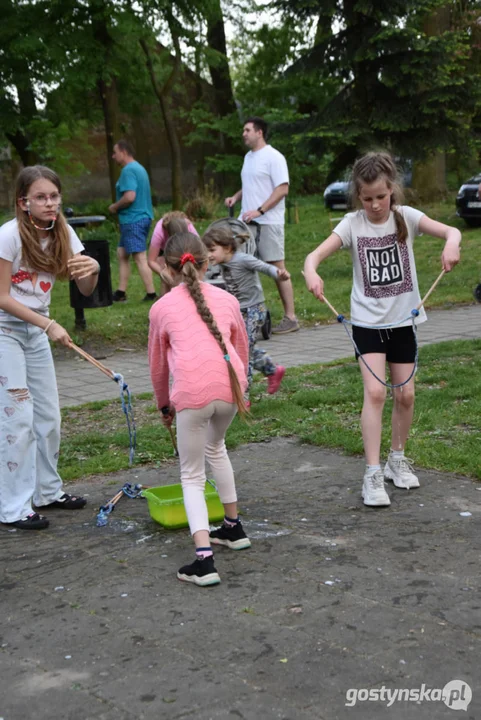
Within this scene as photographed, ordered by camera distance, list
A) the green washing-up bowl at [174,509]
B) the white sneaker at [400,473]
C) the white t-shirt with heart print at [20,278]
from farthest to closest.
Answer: the white sneaker at [400,473] → the white t-shirt with heart print at [20,278] → the green washing-up bowl at [174,509]

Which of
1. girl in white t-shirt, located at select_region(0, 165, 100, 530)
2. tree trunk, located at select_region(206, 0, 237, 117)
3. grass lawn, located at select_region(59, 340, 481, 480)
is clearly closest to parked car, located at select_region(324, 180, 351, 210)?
tree trunk, located at select_region(206, 0, 237, 117)

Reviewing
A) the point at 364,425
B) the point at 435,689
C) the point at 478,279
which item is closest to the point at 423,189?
the point at 478,279

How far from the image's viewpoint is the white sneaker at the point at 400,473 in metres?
5.13

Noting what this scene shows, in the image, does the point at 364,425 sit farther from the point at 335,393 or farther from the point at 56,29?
the point at 56,29

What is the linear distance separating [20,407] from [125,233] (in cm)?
757

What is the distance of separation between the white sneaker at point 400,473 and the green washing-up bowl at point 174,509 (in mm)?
1025

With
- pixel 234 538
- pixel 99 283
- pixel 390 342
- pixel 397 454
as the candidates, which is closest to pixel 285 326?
pixel 99 283

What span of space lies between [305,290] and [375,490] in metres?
9.06

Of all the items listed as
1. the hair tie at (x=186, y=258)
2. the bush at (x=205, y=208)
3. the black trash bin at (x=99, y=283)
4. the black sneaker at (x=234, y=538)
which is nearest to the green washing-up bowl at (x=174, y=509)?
the black sneaker at (x=234, y=538)

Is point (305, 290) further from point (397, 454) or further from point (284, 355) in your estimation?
point (397, 454)

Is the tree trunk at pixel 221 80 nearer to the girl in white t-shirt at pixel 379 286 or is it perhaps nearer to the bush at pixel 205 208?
the bush at pixel 205 208

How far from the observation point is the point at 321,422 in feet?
21.6

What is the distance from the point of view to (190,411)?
4008 mm

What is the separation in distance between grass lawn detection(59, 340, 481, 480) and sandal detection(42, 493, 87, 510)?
626 mm
